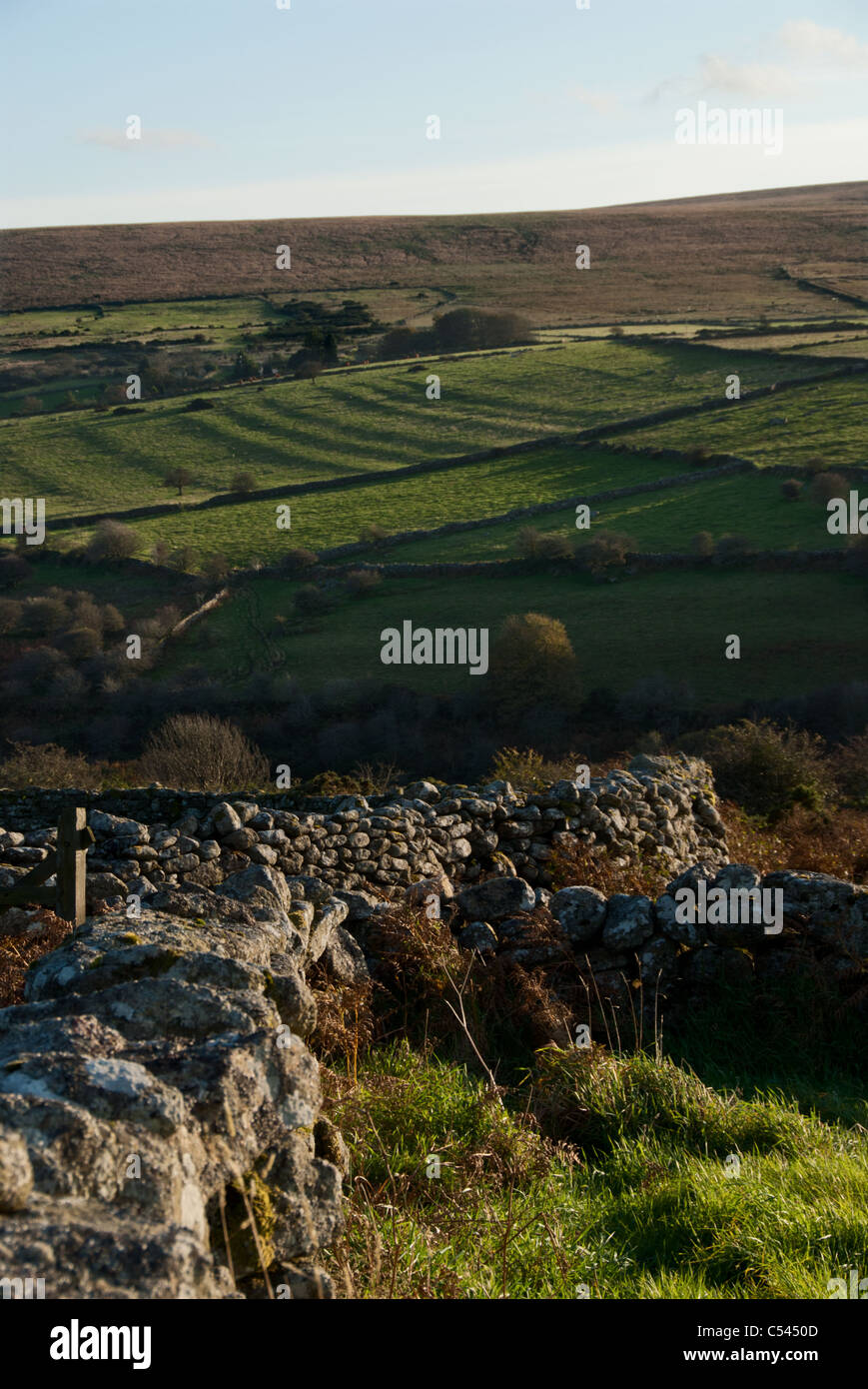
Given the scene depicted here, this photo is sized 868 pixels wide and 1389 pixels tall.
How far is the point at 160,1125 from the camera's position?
9.24 feet

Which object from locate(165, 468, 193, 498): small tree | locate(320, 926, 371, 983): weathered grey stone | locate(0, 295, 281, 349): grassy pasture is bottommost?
locate(320, 926, 371, 983): weathered grey stone

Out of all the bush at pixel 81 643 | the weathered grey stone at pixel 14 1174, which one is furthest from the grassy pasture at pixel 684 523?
the weathered grey stone at pixel 14 1174

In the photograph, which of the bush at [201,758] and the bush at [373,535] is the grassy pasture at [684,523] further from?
the bush at [201,758]

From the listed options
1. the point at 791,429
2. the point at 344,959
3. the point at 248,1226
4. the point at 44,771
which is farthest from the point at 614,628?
the point at 248,1226

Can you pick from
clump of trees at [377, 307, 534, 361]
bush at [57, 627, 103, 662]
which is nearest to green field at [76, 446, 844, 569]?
bush at [57, 627, 103, 662]

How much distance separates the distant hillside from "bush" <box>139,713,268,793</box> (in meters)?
82.9

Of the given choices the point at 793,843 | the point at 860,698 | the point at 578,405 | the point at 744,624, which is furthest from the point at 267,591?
the point at 793,843

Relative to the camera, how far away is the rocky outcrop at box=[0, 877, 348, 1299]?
2414 mm

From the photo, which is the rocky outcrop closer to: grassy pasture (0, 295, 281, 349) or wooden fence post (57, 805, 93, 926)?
wooden fence post (57, 805, 93, 926)

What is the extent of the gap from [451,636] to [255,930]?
4236cm

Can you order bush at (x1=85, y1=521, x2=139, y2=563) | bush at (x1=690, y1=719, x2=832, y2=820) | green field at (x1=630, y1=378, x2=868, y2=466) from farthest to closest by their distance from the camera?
green field at (x1=630, y1=378, x2=868, y2=466) < bush at (x1=85, y1=521, x2=139, y2=563) < bush at (x1=690, y1=719, x2=832, y2=820)

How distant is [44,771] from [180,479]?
146 feet
